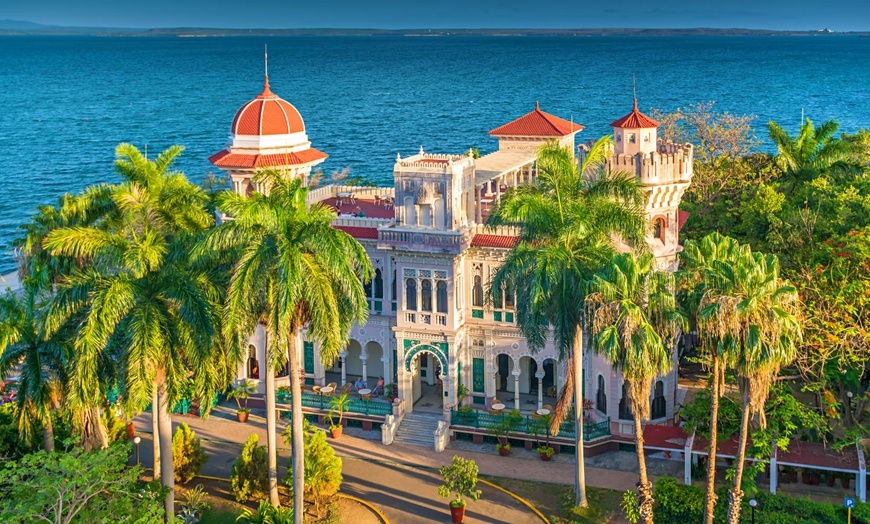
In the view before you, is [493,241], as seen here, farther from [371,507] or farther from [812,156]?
[812,156]

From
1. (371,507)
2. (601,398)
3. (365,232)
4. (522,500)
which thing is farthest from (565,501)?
(365,232)

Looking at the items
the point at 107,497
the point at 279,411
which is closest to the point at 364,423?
the point at 279,411

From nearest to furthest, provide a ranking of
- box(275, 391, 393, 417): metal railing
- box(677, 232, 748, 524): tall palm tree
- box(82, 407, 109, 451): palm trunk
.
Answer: box(677, 232, 748, 524): tall palm tree < box(82, 407, 109, 451): palm trunk < box(275, 391, 393, 417): metal railing

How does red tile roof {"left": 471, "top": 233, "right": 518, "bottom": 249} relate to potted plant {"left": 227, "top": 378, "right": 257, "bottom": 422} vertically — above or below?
above

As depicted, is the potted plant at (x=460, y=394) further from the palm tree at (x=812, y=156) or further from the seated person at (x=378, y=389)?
the palm tree at (x=812, y=156)

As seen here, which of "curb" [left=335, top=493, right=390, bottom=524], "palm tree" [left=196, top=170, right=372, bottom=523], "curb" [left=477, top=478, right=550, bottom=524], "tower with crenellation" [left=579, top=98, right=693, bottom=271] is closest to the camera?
"palm tree" [left=196, top=170, right=372, bottom=523]

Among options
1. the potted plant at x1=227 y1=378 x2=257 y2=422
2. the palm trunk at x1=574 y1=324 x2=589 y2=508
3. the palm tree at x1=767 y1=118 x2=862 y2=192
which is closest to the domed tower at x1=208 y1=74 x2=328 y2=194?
the potted plant at x1=227 y1=378 x2=257 y2=422

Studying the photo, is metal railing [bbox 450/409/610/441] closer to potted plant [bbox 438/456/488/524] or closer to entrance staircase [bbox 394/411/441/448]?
entrance staircase [bbox 394/411/441/448]

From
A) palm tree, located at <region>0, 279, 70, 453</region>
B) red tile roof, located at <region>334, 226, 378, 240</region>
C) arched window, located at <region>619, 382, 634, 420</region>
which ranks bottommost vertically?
arched window, located at <region>619, 382, 634, 420</region>
